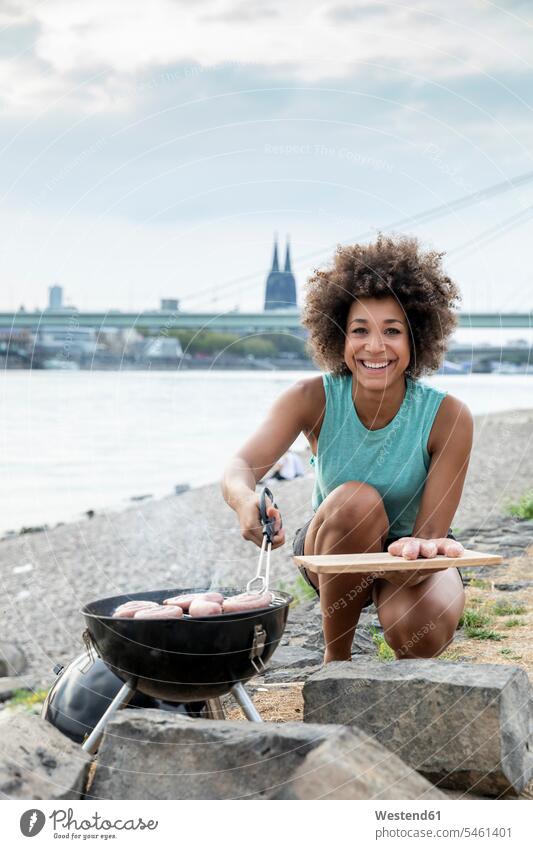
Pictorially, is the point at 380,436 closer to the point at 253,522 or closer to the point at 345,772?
the point at 253,522

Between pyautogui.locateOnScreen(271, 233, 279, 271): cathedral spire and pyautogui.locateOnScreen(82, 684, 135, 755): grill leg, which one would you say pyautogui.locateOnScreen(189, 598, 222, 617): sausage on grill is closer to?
pyautogui.locateOnScreen(82, 684, 135, 755): grill leg

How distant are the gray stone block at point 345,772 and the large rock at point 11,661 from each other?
470cm

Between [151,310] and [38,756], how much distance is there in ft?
6.14

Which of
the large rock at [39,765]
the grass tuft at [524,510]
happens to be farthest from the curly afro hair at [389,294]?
the grass tuft at [524,510]

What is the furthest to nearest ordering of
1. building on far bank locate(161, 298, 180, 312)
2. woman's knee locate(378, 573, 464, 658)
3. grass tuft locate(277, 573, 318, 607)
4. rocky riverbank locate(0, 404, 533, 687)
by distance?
1. rocky riverbank locate(0, 404, 533, 687)
2. grass tuft locate(277, 573, 318, 607)
3. building on far bank locate(161, 298, 180, 312)
4. woman's knee locate(378, 573, 464, 658)

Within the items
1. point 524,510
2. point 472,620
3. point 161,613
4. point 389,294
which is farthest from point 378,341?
point 524,510

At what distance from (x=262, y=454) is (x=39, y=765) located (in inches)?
42.0

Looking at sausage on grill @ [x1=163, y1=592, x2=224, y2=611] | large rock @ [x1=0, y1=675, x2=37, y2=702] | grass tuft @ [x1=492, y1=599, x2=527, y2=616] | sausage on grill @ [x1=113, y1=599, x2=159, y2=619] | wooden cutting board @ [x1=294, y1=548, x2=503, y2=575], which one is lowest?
large rock @ [x1=0, y1=675, x2=37, y2=702]

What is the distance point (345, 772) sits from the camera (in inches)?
73.4

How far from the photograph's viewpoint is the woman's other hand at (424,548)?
2398mm

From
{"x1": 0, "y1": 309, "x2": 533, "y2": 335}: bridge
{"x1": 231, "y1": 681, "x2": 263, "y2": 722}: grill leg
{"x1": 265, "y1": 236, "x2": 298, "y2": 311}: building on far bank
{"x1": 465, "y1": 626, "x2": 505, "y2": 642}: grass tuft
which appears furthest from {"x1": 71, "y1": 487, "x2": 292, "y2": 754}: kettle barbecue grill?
{"x1": 465, "y1": 626, "x2": 505, "y2": 642}: grass tuft

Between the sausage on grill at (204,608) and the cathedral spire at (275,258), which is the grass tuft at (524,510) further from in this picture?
the sausage on grill at (204,608)
